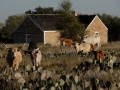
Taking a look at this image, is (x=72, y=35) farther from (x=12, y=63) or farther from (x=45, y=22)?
(x=12, y=63)

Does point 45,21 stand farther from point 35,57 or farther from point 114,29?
point 35,57

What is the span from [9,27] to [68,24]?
37.0 meters

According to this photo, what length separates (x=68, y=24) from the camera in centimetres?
5244

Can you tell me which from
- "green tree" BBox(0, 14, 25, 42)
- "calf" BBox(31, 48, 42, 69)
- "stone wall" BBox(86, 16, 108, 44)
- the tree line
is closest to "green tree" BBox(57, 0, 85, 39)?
the tree line

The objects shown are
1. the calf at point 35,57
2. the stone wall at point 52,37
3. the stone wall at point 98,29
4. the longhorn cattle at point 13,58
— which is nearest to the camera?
the longhorn cattle at point 13,58

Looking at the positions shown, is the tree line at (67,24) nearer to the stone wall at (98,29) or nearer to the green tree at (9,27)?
the green tree at (9,27)

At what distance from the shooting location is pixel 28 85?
10250mm

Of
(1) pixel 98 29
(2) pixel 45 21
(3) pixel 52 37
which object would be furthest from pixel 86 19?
(3) pixel 52 37

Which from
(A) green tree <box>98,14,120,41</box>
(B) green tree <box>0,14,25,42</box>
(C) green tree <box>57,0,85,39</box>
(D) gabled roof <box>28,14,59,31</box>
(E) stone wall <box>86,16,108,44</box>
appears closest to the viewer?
(C) green tree <box>57,0,85,39</box>

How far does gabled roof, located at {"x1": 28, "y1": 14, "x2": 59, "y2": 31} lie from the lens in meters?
57.3

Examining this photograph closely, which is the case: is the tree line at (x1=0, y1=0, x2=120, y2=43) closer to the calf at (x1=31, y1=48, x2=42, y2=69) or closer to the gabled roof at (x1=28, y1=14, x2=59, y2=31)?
the gabled roof at (x1=28, y1=14, x2=59, y2=31)

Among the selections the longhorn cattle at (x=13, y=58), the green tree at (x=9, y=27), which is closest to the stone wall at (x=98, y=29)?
the green tree at (x=9, y=27)

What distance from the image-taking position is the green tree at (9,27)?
7781cm

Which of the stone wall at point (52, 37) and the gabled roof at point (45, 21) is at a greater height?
the gabled roof at point (45, 21)
